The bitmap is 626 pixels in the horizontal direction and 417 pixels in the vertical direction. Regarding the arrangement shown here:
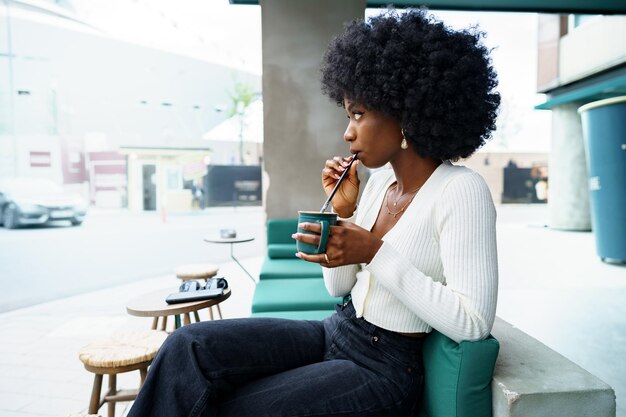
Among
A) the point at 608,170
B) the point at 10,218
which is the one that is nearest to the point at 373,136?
the point at 608,170

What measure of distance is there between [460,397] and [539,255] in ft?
20.1

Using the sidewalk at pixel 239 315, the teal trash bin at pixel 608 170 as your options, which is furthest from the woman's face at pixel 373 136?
the teal trash bin at pixel 608 170

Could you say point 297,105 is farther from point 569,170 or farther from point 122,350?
point 569,170

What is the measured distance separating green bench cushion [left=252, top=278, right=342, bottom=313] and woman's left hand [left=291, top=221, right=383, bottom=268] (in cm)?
142

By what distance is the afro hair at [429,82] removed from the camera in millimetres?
1046

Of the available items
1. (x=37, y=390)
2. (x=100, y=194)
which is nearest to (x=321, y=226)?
(x=37, y=390)

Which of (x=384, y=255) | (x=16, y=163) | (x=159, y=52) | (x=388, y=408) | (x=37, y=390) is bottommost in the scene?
(x=37, y=390)

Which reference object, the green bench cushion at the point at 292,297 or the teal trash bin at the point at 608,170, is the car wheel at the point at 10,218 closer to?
the green bench cushion at the point at 292,297

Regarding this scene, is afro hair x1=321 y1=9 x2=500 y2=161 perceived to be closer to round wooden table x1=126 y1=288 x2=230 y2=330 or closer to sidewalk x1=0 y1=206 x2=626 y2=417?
round wooden table x1=126 y1=288 x2=230 y2=330

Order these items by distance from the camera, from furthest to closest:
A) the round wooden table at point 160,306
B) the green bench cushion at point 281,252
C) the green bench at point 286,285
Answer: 1. the green bench cushion at point 281,252
2. the green bench at point 286,285
3. the round wooden table at point 160,306

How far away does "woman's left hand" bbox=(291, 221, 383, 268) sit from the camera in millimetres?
846

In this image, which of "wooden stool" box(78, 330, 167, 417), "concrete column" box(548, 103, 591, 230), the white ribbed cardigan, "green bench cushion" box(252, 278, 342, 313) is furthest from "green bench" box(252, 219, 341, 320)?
"concrete column" box(548, 103, 591, 230)

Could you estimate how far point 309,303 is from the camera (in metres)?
2.31

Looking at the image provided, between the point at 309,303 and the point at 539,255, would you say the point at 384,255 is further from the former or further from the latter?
the point at 539,255
